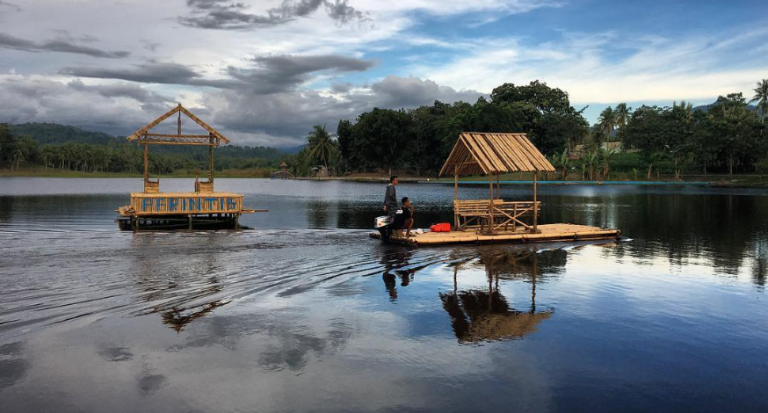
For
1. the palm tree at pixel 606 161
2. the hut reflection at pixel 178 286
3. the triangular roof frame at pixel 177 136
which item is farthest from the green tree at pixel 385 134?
the hut reflection at pixel 178 286

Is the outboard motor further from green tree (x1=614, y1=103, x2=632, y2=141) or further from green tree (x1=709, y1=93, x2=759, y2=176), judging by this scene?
green tree (x1=614, y1=103, x2=632, y2=141)

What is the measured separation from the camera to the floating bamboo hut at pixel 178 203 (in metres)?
27.0

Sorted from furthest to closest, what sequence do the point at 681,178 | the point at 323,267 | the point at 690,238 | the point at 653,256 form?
the point at 681,178 < the point at 690,238 < the point at 653,256 < the point at 323,267

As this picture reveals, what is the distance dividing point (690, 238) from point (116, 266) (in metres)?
23.3

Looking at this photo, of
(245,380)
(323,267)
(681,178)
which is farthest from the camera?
(681,178)

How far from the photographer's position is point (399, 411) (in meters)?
6.45

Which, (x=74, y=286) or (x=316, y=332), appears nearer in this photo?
(x=316, y=332)

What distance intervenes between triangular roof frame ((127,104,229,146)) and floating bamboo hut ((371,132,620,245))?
45.6 feet

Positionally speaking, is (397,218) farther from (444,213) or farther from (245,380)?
(444,213)

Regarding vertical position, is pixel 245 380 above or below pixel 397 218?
below

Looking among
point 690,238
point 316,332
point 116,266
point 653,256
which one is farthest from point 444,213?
point 316,332

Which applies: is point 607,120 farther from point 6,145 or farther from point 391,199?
point 6,145

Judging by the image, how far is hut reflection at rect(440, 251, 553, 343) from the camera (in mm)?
9312

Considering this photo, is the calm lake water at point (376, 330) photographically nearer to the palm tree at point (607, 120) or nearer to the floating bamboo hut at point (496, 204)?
the floating bamboo hut at point (496, 204)
